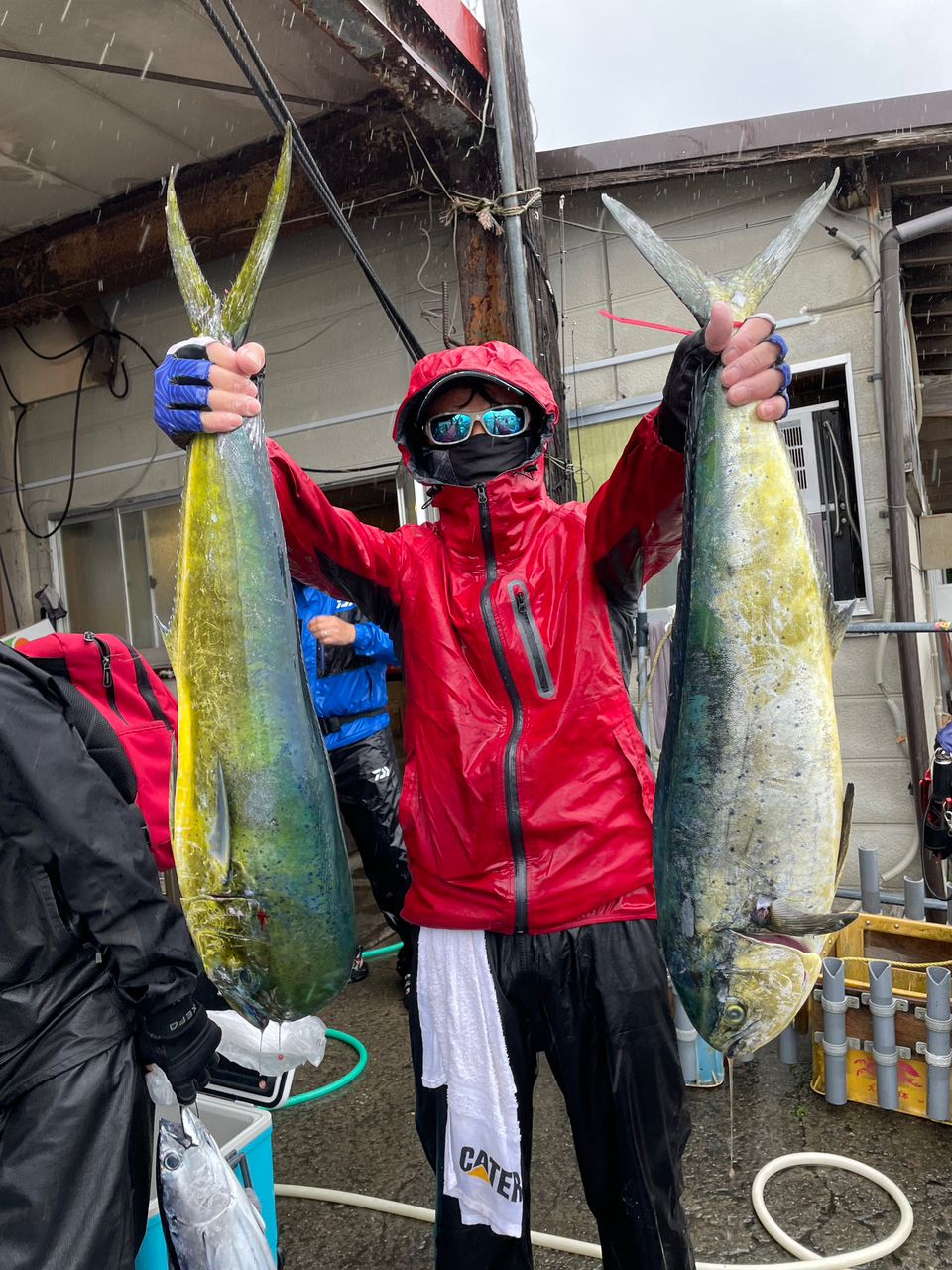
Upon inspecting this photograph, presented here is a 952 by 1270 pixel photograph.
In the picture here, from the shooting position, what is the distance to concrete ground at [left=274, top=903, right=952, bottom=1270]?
8.91 ft

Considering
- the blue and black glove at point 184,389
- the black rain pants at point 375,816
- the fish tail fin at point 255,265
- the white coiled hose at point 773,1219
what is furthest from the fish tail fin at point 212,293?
the black rain pants at point 375,816

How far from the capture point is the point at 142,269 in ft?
21.7

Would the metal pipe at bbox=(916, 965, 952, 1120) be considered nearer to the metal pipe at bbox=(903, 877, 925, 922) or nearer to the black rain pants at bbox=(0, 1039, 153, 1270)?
the metal pipe at bbox=(903, 877, 925, 922)

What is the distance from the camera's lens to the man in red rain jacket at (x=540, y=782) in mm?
1932

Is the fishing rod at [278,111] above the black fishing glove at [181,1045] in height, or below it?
above

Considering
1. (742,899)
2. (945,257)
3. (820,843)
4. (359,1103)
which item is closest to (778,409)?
(820,843)

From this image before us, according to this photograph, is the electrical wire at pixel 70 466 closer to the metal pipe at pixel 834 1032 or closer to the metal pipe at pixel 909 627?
the metal pipe at pixel 909 627

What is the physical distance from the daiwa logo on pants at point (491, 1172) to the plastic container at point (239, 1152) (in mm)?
703

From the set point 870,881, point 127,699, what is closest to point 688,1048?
point 870,881

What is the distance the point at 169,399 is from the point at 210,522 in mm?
234

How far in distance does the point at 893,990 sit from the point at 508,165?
14.2 ft

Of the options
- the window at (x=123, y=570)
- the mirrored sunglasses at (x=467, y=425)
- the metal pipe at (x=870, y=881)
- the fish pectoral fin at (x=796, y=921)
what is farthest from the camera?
the window at (x=123, y=570)

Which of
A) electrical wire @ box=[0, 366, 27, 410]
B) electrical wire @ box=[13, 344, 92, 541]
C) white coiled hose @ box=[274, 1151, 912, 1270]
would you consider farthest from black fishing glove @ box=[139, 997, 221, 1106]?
electrical wire @ box=[0, 366, 27, 410]

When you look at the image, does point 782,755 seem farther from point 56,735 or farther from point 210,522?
point 56,735
